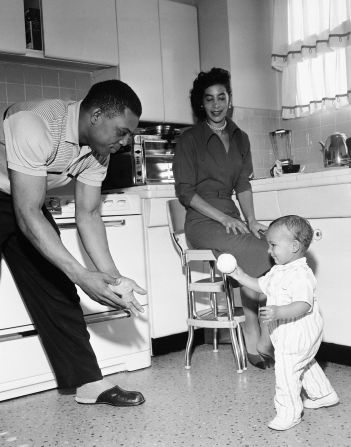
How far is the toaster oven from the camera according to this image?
3354 millimetres

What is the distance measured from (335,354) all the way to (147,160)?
153 centimetres

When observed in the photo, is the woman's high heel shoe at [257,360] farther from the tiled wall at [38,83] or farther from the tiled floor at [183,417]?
the tiled wall at [38,83]

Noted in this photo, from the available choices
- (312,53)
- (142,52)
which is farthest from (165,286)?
(312,53)

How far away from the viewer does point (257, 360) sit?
8.68 feet

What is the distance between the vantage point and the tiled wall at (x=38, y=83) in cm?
336

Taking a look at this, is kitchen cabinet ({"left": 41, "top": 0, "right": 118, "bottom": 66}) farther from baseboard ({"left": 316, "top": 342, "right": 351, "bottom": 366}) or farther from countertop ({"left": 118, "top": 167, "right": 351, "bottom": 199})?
baseboard ({"left": 316, "top": 342, "right": 351, "bottom": 366})

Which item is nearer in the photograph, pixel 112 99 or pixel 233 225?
pixel 112 99

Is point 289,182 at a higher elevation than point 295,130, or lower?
lower

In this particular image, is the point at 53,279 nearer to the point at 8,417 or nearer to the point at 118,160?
the point at 8,417

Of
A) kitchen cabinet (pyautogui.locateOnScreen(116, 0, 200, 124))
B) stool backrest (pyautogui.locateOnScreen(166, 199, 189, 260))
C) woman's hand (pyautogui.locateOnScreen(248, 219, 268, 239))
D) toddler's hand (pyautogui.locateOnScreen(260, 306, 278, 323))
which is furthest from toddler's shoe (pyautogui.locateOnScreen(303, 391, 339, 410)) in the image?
kitchen cabinet (pyautogui.locateOnScreen(116, 0, 200, 124))

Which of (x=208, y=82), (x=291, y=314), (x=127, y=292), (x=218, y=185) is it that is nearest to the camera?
(x=127, y=292)

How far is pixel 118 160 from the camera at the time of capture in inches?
142

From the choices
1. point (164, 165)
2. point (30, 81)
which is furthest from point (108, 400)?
point (30, 81)

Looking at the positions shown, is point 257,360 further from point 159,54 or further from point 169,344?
point 159,54
